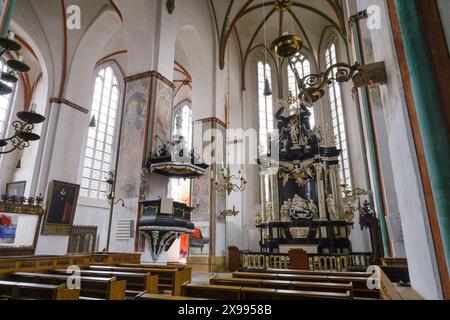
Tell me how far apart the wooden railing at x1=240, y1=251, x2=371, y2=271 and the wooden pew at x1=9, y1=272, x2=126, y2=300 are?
629cm

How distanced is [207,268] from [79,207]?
742 centimetres

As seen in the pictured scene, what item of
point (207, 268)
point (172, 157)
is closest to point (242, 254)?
point (207, 268)

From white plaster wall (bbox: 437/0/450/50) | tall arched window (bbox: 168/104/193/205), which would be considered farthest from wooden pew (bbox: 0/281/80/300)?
tall arched window (bbox: 168/104/193/205)

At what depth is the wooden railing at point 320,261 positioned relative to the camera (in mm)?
8516

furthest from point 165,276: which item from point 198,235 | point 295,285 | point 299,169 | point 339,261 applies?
point 299,169

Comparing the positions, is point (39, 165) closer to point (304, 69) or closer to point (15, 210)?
point (15, 210)

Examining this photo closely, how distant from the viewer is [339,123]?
13.5m

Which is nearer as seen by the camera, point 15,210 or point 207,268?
point 15,210

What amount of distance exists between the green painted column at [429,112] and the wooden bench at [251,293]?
5.19 ft

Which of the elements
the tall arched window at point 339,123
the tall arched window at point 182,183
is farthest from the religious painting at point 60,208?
the tall arched window at point 339,123

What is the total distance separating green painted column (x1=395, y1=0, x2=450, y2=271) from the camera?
1.19m

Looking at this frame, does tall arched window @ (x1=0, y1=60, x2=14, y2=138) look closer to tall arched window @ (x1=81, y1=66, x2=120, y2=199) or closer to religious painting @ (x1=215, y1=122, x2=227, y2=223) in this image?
tall arched window @ (x1=81, y1=66, x2=120, y2=199)

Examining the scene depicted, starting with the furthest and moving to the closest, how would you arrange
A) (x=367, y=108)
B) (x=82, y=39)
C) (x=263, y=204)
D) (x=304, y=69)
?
(x=304, y=69), (x=263, y=204), (x=82, y=39), (x=367, y=108)

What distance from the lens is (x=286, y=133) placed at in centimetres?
1363
